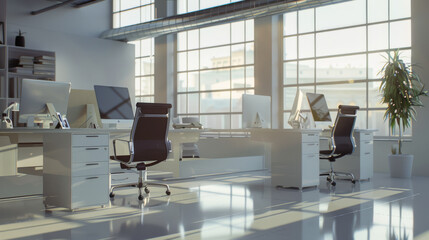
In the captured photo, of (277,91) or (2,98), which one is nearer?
(2,98)

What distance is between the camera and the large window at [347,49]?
849 cm

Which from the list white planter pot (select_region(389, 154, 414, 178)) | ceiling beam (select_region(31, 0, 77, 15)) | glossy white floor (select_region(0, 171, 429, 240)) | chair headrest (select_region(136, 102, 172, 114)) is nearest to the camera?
glossy white floor (select_region(0, 171, 429, 240))

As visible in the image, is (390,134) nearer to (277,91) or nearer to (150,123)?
(277,91)

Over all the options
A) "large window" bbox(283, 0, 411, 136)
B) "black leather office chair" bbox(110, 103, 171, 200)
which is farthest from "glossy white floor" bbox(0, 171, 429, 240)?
"large window" bbox(283, 0, 411, 136)

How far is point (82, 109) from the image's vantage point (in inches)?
228

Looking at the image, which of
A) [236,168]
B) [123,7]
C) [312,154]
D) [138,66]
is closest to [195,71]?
[138,66]

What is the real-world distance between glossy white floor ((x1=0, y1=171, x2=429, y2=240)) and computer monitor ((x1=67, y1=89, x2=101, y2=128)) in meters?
0.95

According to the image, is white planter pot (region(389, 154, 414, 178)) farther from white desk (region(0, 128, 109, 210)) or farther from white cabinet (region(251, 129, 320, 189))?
white desk (region(0, 128, 109, 210))

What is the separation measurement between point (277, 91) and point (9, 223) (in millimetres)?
6896

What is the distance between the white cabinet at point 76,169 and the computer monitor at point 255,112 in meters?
2.76

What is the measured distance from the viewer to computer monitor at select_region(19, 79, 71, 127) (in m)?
4.71

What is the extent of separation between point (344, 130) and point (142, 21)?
24.0ft

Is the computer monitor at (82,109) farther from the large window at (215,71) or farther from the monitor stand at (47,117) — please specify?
the large window at (215,71)

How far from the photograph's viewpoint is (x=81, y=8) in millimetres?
11508
